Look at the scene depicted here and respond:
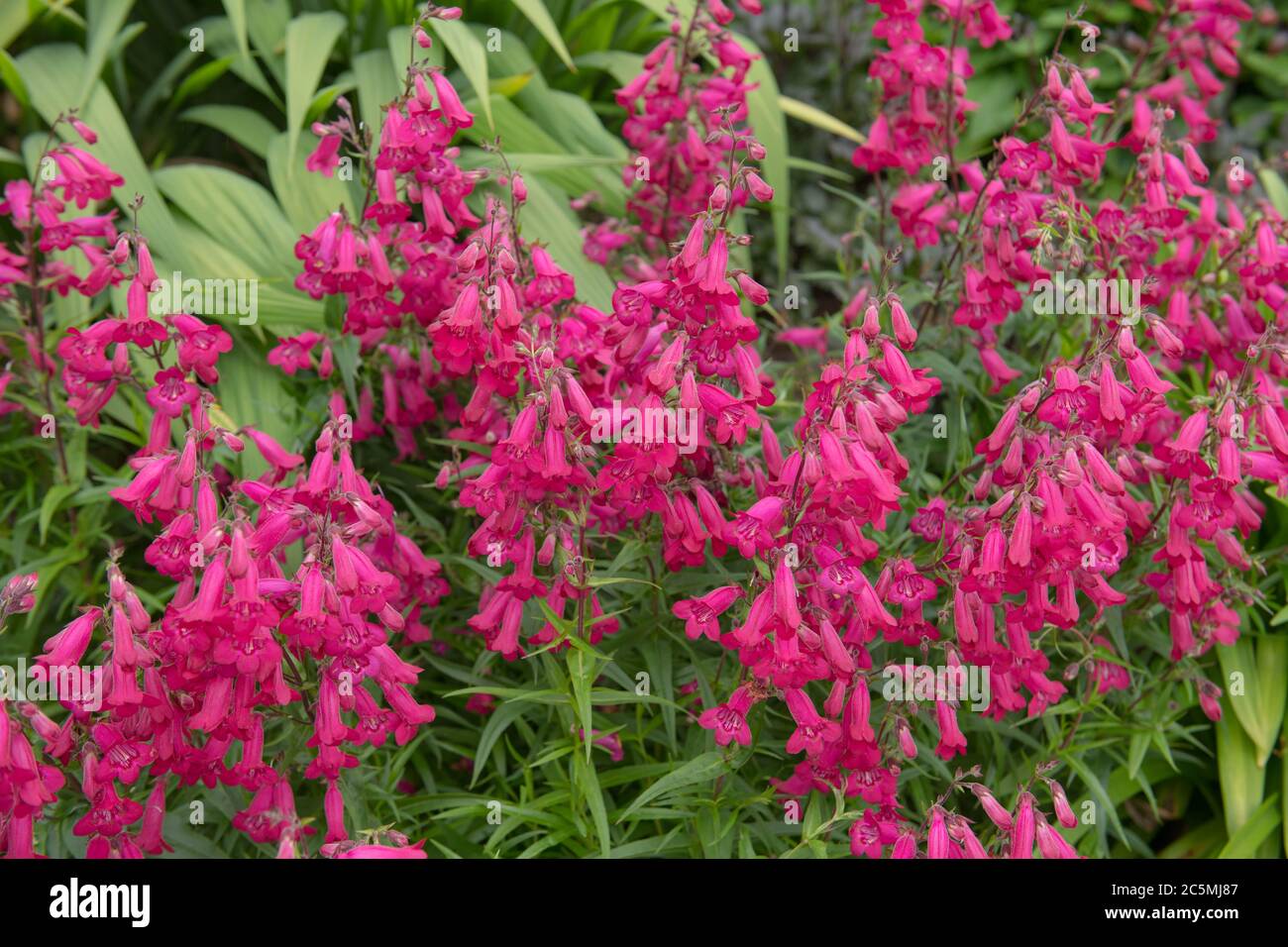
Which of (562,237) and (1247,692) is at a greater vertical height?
(562,237)

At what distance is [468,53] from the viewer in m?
4.17

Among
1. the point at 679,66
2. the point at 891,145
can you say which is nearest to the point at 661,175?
the point at 679,66

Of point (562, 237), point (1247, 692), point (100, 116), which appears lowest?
point (1247, 692)

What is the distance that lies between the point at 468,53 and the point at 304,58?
1.77ft

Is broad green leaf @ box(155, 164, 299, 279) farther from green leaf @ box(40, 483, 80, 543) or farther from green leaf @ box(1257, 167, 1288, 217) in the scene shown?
green leaf @ box(1257, 167, 1288, 217)

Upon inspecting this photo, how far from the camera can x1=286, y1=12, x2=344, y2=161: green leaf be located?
4.07 meters

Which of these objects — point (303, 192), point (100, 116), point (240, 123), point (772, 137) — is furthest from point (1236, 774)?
point (100, 116)

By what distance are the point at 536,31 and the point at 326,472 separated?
9.82 ft

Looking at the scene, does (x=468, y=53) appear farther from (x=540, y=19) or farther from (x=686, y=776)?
(x=686, y=776)

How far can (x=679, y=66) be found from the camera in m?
3.48

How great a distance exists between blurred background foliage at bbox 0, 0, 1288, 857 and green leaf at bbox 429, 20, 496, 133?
14 mm

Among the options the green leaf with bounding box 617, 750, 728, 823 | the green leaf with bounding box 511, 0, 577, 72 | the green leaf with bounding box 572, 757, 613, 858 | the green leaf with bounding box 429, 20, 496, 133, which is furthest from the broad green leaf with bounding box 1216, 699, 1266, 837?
the green leaf with bounding box 511, 0, 577, 72

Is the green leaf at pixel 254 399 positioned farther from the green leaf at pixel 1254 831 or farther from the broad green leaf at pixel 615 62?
the green leaf at pixel 1254 831
